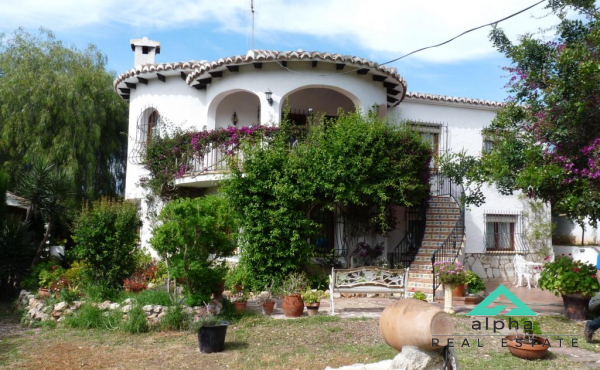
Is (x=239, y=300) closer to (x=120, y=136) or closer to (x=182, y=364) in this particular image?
(x=182, y=364)

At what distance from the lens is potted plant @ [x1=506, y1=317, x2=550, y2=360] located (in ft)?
20.5

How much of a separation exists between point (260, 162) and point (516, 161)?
17.9 feet

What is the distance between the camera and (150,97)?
51.5 feet

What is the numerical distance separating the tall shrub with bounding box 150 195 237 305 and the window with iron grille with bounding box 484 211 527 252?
36.8 ft

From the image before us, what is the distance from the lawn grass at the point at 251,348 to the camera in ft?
20.5

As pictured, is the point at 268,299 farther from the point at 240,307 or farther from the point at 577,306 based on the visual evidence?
the point at 577,306

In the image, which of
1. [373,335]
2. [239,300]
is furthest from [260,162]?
[373,335]

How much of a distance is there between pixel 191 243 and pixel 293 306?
2273 millimetres

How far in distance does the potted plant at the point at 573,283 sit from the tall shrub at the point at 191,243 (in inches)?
247

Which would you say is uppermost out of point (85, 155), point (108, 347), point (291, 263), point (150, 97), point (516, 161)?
point (150, 97)

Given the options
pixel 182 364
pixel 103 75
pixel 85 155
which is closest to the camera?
pixel 182 364

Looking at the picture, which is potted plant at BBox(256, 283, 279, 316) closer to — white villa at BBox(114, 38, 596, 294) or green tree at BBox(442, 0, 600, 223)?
white villa at BBox(114, 38, 596, 294)

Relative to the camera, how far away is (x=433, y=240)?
44.2 feet

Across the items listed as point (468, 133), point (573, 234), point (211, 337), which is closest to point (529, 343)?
point (211, 337)
